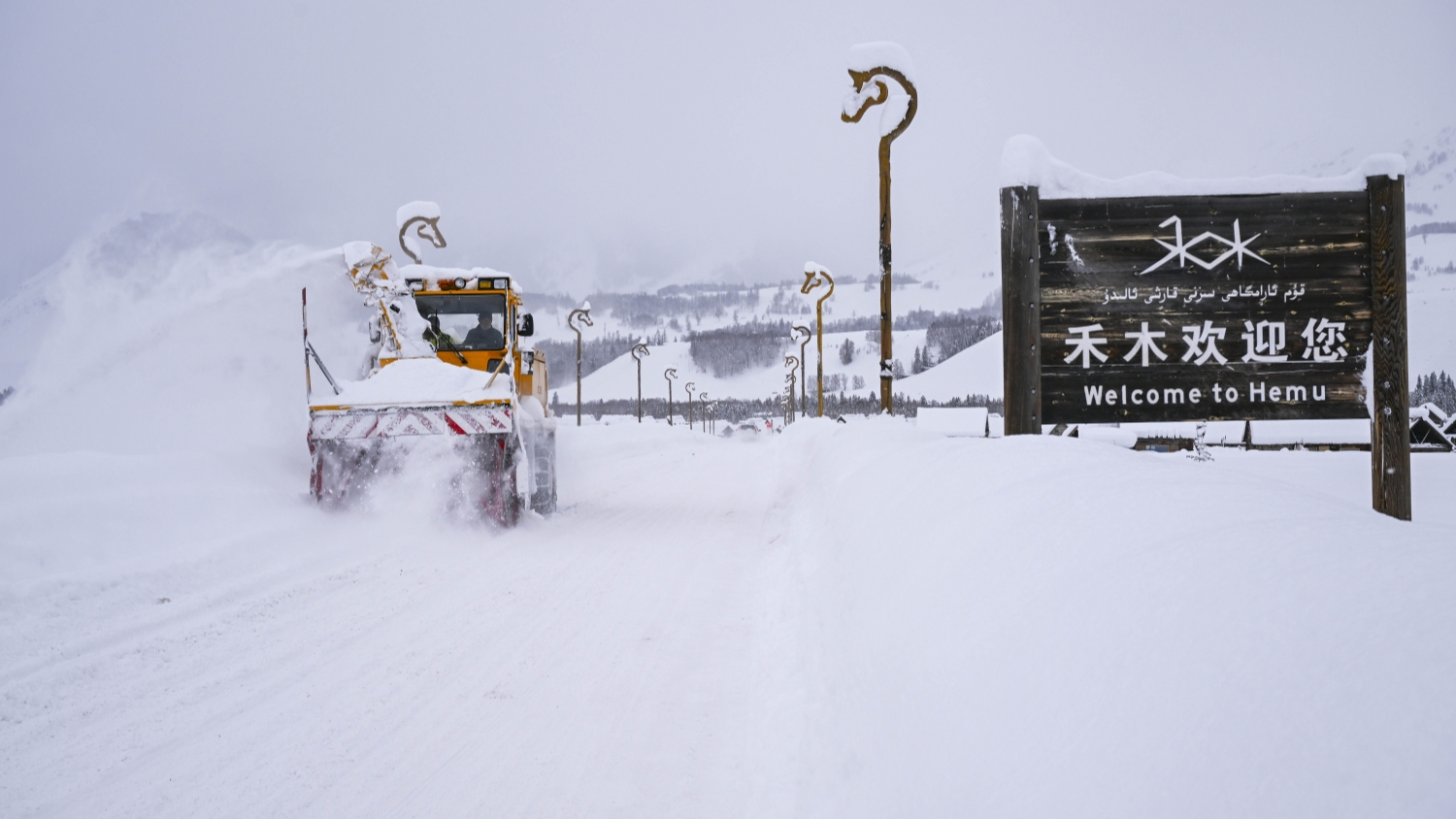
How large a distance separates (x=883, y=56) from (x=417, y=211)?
38.0 feet

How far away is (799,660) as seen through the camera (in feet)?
14.2

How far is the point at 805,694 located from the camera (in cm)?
377

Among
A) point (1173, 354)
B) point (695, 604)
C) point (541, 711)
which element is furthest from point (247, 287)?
point (1173, 354)

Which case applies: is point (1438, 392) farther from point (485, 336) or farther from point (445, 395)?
point (445, 395)

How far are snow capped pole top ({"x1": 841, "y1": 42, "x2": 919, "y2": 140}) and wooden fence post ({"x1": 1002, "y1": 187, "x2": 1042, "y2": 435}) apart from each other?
8.55 m

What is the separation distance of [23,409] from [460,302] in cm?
552

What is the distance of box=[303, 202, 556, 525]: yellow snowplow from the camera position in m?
9.19

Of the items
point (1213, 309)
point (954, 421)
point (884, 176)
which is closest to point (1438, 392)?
point (954, 421)

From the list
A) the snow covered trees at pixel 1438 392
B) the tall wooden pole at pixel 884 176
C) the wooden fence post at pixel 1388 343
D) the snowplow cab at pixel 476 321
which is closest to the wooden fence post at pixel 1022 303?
the wooden fence post at pixel 1388 343

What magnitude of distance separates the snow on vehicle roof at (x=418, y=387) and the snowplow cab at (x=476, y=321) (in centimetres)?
129

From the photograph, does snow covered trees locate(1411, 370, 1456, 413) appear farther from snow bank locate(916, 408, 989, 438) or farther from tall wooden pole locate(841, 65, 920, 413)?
tall wooden pole locate(841, 65, 920, 413)

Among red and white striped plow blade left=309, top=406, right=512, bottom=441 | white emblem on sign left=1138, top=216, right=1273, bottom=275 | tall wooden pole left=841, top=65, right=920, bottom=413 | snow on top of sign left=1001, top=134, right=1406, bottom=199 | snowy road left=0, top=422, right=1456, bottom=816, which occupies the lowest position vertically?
snowy road left=0, top=422, right=1456, bottom=816

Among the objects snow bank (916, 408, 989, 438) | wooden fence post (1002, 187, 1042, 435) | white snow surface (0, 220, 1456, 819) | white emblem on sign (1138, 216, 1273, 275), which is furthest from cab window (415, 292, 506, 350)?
snow bank (916, 408, 989, 438)

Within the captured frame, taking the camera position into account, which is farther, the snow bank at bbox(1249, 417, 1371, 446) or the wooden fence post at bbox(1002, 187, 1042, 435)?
the snow bank at bbox(1249, 417, 1371, 446)
